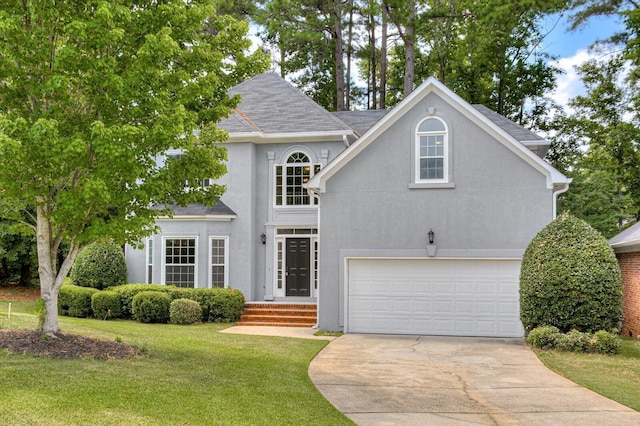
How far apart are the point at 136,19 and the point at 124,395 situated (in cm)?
610

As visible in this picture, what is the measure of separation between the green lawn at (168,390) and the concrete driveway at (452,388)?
0.57m

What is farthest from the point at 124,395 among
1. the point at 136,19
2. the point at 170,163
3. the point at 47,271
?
the point at 136,19

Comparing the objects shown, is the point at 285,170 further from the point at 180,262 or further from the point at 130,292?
the point at 130,292

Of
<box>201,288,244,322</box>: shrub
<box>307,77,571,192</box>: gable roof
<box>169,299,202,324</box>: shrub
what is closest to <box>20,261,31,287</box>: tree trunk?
<box>169,299,202,324</box>: shrub

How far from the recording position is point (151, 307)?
56.1 feet

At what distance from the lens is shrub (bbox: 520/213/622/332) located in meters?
12.7

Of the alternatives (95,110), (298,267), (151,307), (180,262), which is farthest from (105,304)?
(95,110)

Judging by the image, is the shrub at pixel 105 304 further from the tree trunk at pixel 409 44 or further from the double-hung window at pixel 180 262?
the tree trunk at pixel 409 44

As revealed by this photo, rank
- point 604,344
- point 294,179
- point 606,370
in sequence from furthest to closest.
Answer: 1. point 294,179
2. point 604,344
3. point 606,370

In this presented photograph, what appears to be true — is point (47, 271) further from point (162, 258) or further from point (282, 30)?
point (282, 30)

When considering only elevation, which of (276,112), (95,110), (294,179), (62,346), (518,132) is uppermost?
(276,112)

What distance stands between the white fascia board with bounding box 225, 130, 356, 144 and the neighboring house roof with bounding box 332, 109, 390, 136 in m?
2.90

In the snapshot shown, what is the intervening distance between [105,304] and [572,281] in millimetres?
12901

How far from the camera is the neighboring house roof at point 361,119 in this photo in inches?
879
